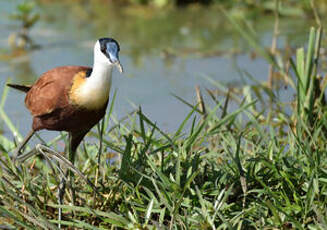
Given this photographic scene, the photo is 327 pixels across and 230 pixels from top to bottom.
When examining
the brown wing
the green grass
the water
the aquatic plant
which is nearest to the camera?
the green grass

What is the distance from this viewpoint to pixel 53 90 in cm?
194

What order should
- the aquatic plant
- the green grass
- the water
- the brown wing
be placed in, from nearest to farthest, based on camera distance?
1. the green grass
2. the brown wing
3. the water
4. the aquatic plant

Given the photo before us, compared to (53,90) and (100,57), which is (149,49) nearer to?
(53,90)

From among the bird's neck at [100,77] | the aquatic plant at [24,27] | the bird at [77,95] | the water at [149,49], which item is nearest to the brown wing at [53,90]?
the bird at [77,95]

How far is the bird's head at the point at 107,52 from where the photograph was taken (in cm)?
175

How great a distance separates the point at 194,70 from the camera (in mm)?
3477

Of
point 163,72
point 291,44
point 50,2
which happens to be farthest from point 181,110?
point 50,2

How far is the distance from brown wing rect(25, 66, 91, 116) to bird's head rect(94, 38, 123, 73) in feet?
0.54

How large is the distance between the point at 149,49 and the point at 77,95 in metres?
1.96

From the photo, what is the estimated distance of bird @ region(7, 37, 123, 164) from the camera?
1795 millimetres

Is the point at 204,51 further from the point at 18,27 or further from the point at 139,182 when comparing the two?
the point at 139,182

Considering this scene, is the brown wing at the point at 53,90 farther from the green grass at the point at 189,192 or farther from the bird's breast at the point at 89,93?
the green grass at the point at 189,192

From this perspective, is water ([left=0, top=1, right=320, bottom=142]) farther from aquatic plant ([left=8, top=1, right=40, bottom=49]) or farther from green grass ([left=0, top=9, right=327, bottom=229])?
green grass ([left=0, top=9, right=327, bottom=229])

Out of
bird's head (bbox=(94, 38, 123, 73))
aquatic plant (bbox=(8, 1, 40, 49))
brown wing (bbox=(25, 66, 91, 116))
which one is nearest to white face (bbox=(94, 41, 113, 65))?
bird's head (bbox=(94, 38, 123, 73))
